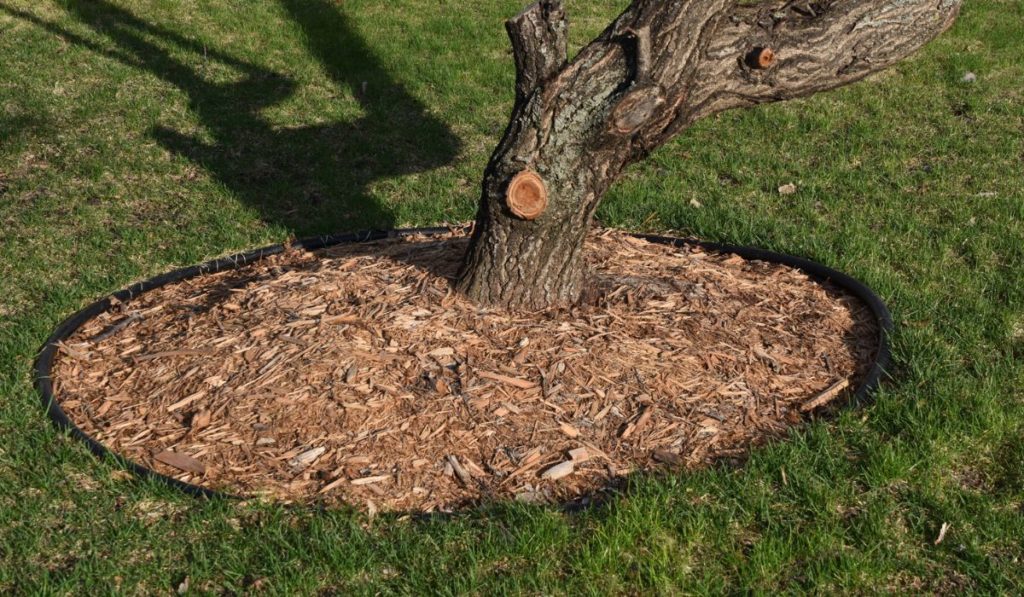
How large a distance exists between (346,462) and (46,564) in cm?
114

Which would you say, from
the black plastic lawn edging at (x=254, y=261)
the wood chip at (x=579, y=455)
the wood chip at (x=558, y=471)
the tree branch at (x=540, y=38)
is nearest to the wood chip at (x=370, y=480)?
the black plastic lawn edging at (x=254, y=261)

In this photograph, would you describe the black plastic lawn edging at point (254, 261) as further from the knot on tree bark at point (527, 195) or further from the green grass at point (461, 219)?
the knot on tree bark at point (527, 195)

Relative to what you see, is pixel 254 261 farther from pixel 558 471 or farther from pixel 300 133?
pixel 558 471

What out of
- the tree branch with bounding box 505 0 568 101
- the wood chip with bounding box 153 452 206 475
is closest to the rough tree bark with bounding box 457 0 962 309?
the tree branch with bounding box 505 0 568 101

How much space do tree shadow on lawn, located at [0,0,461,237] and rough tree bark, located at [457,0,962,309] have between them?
215cm

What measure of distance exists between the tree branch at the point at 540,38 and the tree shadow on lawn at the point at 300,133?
2.46 meters

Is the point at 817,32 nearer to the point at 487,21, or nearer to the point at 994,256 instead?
the point at 994,256

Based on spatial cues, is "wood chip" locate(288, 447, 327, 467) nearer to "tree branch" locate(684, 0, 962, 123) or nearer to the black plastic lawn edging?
the black plastic lawn edging

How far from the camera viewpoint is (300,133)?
8758 millimetres

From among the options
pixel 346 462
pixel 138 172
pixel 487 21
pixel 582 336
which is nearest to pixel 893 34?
pixel 582 336

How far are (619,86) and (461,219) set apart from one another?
251cm

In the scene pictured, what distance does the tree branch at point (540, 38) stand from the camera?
507cm

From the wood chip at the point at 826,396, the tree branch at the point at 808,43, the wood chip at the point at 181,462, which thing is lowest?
the wood chip at the point at 826,396

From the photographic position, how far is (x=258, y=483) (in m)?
4.52
